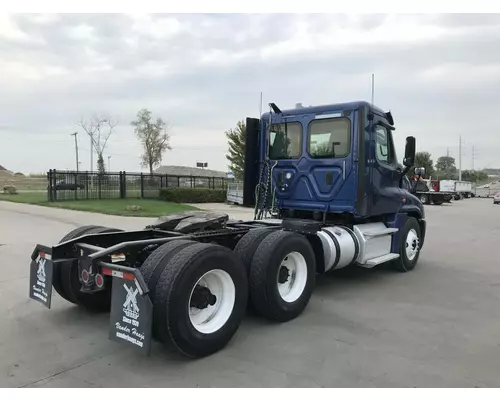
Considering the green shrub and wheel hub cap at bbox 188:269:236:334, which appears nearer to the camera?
wheel hub cap at bbox 188:269:236:334

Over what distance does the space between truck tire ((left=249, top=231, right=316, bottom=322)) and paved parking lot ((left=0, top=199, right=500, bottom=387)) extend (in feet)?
0.61

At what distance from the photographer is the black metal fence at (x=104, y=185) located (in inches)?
950

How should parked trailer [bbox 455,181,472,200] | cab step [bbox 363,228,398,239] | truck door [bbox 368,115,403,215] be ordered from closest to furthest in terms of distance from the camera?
cab step [bbox 363,228,398,239]
truck door [bbox 368,115,403,215]
parked trailer [bbox 455,181,472,200]

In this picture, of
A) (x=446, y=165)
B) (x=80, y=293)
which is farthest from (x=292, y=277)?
(x=446, y=165)

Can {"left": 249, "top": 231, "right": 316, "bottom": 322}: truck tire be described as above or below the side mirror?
below

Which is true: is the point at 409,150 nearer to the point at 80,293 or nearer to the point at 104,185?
the point at 80,293

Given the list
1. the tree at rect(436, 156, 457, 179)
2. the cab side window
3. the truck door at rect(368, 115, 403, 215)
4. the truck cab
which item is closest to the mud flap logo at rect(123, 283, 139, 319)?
the truck cab

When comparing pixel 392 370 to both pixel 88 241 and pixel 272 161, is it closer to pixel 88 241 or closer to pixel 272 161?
pixel 88 241

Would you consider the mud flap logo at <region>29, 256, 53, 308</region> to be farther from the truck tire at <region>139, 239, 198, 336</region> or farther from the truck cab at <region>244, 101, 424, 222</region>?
the truck cab at <region>244, 101, 424, 222</region>

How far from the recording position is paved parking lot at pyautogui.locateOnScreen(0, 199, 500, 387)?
12.0 ft

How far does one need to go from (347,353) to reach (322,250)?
2.00m

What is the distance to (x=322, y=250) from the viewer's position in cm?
605

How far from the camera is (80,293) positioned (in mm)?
4961

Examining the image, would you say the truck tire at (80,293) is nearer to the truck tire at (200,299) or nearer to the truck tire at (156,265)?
the truck tire at (156,265)
